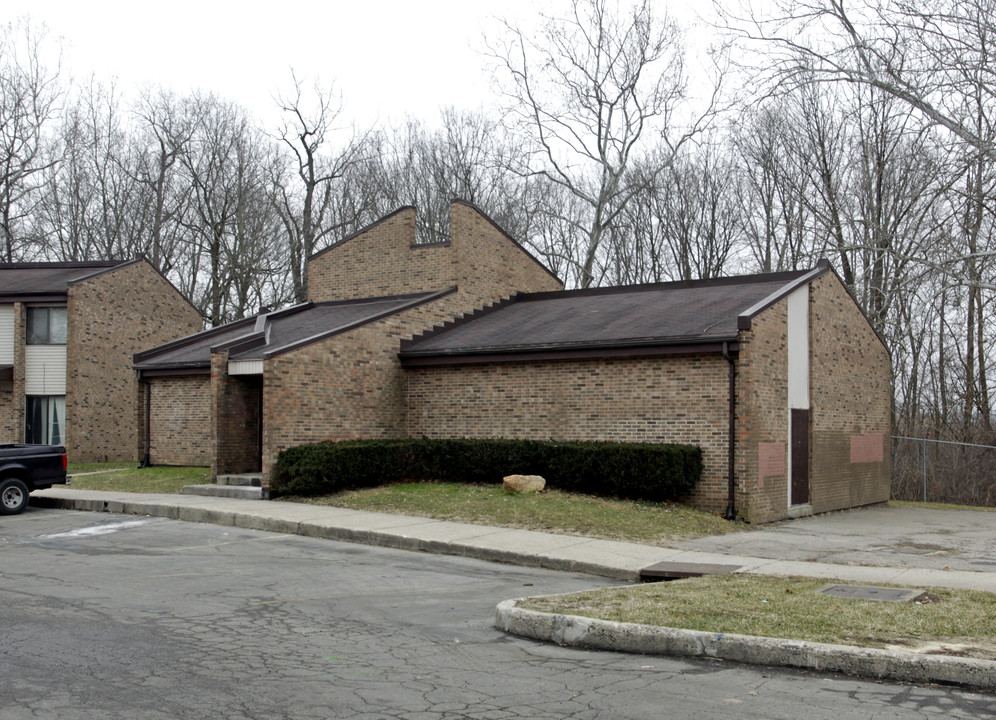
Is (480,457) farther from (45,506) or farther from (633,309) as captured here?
(45,506)

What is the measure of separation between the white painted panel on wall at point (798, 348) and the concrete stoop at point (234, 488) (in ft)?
35.4

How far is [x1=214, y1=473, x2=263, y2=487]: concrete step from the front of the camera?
18297 mm

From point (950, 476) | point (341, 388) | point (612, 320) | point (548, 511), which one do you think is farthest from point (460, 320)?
point (950, 476)

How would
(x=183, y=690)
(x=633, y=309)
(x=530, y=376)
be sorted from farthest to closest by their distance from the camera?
(x=633, y=309) < (x=530, y=376) < (x=183, y=690)

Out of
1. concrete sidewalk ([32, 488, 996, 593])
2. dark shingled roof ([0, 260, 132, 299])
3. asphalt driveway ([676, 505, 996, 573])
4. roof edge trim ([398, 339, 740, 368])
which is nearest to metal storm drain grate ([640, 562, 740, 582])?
concrete sidewalk ([32, 488, 996, 593])

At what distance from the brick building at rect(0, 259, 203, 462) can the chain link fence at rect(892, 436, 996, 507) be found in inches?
997

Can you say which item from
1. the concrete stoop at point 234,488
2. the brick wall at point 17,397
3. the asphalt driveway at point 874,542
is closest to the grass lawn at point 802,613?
the asphalt driveway at point 874,542

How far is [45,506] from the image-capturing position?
17.7 metres

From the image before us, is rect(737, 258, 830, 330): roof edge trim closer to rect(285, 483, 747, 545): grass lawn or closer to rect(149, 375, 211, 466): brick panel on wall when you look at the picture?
rect(285, 483, 747, 545): grass lawn

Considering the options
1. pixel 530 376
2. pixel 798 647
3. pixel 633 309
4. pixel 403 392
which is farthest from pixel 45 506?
pixel 798 647

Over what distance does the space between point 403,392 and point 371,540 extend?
7.57m

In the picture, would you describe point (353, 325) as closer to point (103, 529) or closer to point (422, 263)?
point (422, 263)

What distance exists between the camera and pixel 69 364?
28844 mm

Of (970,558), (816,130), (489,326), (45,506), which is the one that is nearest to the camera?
(970,558)
